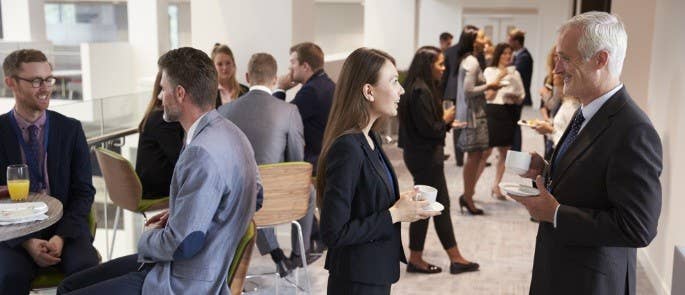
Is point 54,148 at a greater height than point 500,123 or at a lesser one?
greater

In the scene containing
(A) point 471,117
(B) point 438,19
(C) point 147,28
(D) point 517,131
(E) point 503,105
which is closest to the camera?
(A) point 471,117

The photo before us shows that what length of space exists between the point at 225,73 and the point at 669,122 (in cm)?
298

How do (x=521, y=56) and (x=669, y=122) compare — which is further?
(x=521, y=56)

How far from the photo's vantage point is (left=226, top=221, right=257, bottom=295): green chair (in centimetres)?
238

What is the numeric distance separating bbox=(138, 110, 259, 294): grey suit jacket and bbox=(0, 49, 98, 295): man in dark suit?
2.79ft

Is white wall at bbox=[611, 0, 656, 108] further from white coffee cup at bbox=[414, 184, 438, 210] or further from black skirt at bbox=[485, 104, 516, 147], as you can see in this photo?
white coffee cup at bbox=[414, 184, 438, 210]

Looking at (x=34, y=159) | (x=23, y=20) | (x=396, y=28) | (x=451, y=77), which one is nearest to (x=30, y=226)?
(x=34, y=159)

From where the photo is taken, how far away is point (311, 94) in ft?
15.1

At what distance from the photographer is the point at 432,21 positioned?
1612 centimetres

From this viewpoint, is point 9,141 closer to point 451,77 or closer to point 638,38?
point 638,38

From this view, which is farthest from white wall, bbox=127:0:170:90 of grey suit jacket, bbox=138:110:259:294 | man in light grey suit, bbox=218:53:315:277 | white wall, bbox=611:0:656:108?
grey suit jacket, bbox=138:110:259:294

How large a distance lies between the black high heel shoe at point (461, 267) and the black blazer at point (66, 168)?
244 centimetres

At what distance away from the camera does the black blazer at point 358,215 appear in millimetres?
2227

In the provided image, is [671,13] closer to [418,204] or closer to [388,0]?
[418,204]
